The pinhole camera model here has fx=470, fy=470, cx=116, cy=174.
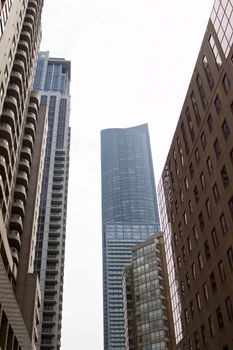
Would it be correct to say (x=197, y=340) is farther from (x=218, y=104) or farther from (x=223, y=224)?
(x=218, y=104)

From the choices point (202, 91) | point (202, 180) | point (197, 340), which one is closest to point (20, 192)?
point (202, 180)

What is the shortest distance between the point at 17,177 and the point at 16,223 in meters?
8.25

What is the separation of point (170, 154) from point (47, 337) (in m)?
61.9

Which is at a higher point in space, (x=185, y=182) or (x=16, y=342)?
Answer: (x=185, y=182)

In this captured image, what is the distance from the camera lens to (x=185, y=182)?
55.5 meters

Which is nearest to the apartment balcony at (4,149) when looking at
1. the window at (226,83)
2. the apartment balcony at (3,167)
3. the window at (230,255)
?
the apartment balcony at (3,167)

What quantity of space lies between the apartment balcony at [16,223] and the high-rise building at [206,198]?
22.6 meters

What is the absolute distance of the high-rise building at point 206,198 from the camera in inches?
1666

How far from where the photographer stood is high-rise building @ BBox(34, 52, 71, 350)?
106812 mm

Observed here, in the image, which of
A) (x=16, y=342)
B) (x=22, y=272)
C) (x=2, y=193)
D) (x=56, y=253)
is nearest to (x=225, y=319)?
(x=16, y=342)

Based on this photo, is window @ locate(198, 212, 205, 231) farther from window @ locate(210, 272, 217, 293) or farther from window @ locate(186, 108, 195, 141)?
window @ locate(186, 108, 195, 141)

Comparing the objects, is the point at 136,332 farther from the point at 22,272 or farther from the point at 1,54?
the point at 1,54

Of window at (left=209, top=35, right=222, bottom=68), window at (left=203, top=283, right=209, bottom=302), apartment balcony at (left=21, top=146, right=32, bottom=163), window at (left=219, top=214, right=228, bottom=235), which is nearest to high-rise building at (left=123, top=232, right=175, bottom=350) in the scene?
apartment balcony at (left=21, top=146, right=32, bottom=163)

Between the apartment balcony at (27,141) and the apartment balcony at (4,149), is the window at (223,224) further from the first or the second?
the apartment balcony at (27,141)
